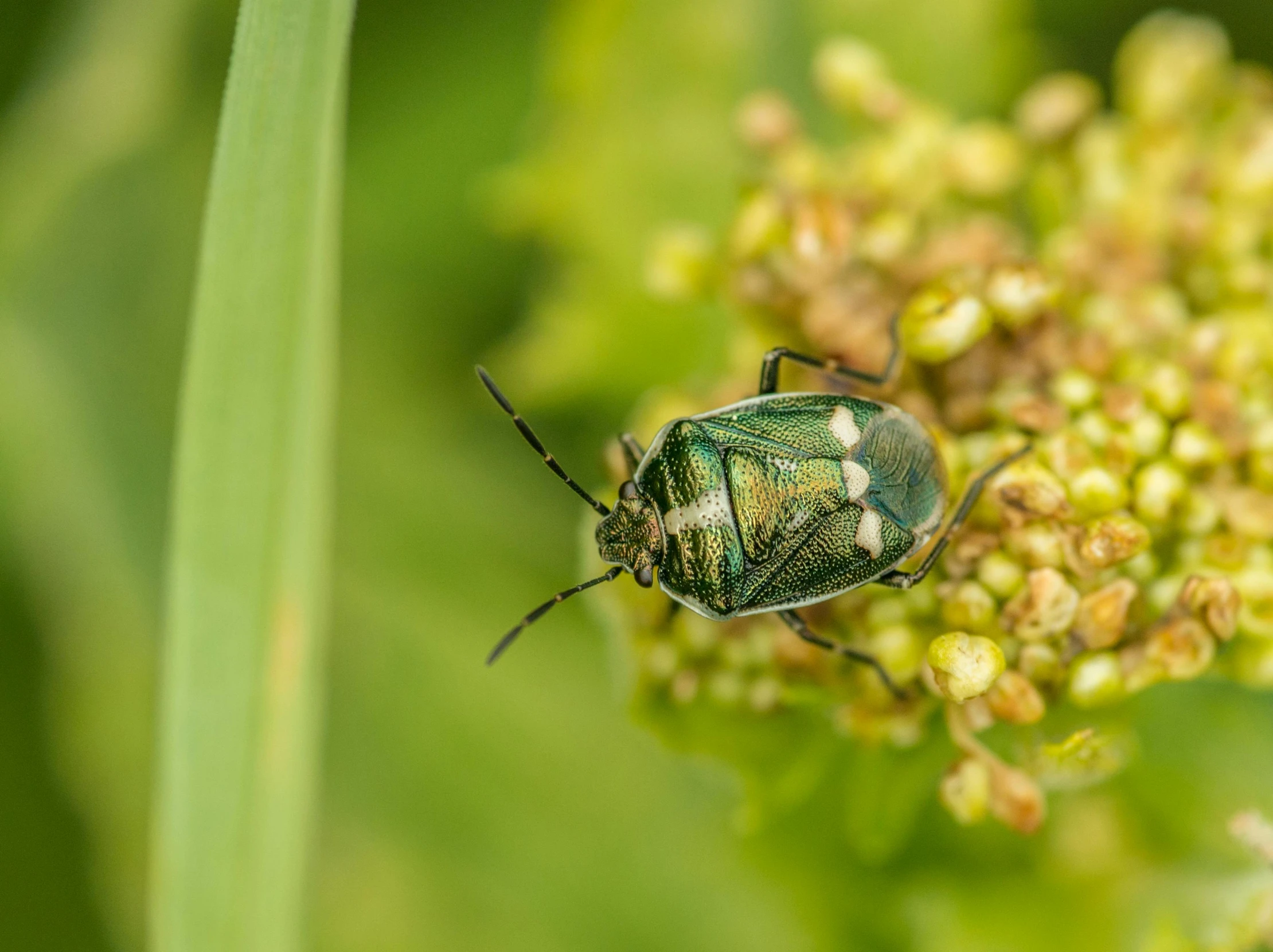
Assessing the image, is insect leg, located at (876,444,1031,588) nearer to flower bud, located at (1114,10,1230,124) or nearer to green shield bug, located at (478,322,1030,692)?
green shield bug, located at (478,322,1030,692)

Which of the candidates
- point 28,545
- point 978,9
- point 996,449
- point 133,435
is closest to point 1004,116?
point 978,9

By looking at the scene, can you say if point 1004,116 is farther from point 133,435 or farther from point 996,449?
point 133,435

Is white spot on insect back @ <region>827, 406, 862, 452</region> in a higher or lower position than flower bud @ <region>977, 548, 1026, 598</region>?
higher

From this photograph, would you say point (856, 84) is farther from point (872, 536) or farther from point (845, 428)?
point (872, 536)

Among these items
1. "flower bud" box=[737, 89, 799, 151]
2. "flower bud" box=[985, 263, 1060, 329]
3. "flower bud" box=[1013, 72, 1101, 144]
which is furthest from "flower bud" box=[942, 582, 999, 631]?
"flower bud" box=[1013, 72, 1101, 144]

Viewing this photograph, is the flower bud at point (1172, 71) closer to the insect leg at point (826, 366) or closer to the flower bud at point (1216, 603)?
the insect leg at point (826, 366)

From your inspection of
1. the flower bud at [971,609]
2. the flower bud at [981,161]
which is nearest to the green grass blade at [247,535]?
the flower bud at [971,609]

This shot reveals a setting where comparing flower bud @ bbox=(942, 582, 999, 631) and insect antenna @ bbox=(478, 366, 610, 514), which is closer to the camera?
flower bud @ bbox=(942, 582, 999, 631)

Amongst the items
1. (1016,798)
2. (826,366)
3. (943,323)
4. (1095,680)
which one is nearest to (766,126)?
(826,366)
